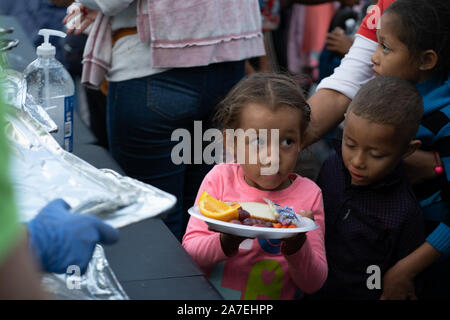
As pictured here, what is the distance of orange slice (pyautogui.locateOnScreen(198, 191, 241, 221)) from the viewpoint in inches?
45.6

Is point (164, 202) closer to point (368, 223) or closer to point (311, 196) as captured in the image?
point (311, 196)

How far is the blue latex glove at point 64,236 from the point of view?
845mm

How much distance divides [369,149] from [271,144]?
0.96ft

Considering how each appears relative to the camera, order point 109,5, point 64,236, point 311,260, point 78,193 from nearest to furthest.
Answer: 1. point 64,236
2. point 78,193
3. point 311,260
4. point 109,5

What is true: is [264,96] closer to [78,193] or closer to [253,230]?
[253,230]

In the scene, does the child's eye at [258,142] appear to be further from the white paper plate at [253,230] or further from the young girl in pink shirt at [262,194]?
the white paper plate at [253,230]

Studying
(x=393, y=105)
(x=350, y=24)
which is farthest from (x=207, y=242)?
(x=350, y=24)

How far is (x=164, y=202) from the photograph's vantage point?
1.01 metres

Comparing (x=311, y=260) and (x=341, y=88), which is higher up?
Result: (x=341, y=88)

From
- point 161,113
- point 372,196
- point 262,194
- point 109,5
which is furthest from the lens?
point 161,113

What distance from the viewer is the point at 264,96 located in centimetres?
142

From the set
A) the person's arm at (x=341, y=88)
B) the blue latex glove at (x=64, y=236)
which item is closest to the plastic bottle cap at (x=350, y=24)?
the person's arm at (x=341, y=88)

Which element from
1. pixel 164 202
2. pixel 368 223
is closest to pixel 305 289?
pixel 368 223
